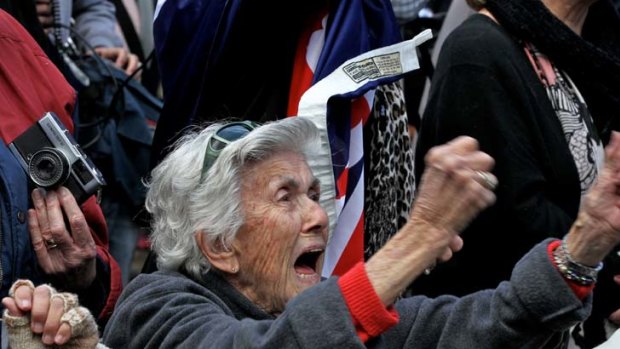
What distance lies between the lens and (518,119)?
4438 mm

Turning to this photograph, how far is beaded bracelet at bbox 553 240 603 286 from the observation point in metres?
3.21

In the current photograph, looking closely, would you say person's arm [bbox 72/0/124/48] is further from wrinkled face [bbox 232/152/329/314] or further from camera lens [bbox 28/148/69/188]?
wrinkled face [bbox 232/152/329/314]

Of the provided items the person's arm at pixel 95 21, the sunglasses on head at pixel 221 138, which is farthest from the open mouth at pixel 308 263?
the person's arm at pixel 95 21

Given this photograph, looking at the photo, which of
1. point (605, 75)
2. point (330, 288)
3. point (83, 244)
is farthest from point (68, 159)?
point (605, 75)

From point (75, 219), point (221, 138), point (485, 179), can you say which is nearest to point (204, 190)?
point (221, 138)

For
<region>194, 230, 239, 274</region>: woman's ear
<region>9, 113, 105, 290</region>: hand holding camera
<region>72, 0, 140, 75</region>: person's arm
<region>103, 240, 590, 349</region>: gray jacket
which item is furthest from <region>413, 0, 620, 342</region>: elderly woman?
<region>72, 0, 140, 75</region>: person's arm

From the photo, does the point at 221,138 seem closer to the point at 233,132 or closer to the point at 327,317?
the point at 233,132

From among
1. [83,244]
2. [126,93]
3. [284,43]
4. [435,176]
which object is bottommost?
[126,93]

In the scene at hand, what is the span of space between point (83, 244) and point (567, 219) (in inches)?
52.7

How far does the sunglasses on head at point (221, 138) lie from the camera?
153 inches

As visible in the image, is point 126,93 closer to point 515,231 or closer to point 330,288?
point 515,231

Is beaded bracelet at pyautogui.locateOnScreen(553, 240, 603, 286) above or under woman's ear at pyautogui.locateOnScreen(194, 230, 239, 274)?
above

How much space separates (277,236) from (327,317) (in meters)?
0.60

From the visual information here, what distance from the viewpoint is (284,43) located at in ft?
14.9
